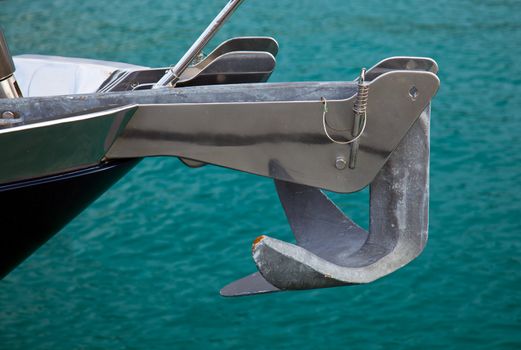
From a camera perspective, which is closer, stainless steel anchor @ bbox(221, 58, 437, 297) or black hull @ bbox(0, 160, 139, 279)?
stainless steel anchor @ bbox(221, 58, 437, 297)

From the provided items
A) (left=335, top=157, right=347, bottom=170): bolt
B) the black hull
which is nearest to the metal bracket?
(left=335, top=157, right=347, bottom=170): bolt

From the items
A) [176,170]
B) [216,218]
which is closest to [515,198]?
[216,218]

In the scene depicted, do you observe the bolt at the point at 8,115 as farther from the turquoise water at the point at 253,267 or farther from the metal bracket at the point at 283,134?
the turquoise water at the point at 253,267

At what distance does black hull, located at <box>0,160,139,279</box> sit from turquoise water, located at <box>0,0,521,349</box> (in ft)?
3.63

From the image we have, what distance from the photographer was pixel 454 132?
5.00m

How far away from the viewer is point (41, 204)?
2.07 metres

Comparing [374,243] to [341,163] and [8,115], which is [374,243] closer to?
[341,163]

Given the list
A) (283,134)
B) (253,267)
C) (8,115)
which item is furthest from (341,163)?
(253,267)

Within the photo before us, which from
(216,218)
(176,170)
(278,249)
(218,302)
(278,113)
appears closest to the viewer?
(278,249)

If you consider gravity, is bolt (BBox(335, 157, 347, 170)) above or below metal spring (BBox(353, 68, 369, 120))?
below

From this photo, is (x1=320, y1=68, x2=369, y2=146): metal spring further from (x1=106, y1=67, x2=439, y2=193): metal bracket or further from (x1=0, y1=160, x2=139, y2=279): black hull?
(x1=0, y1=160, x2=139, y2=279): black hull

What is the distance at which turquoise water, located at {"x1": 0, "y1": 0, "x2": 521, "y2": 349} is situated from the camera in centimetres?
336

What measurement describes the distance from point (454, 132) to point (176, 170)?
1.63 meters

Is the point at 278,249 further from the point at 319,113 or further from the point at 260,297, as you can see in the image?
the point at 260,297
